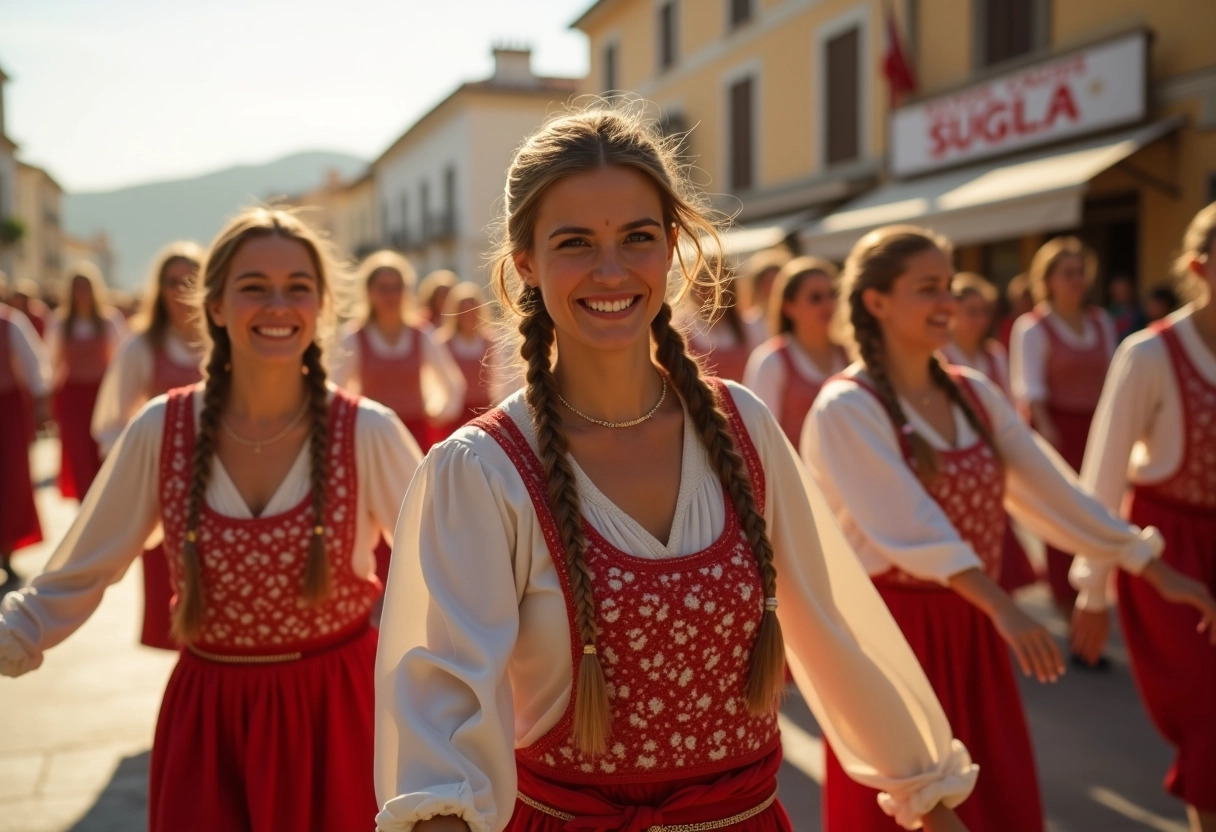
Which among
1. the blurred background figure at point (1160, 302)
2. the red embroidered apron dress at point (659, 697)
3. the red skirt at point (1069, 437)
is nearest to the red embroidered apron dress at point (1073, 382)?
the red skirt at point (1069, 437)

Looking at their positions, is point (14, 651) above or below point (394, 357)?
below

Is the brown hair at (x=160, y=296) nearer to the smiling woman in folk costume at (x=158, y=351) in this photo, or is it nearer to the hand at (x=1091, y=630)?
the smiling woman in folk costume at (x=158, y=351)

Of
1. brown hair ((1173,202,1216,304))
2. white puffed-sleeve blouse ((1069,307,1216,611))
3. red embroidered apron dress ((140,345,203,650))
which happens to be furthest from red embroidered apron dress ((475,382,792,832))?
red embroidered apron dress ((140,345,203,650))

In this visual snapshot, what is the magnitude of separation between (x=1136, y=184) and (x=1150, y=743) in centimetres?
888

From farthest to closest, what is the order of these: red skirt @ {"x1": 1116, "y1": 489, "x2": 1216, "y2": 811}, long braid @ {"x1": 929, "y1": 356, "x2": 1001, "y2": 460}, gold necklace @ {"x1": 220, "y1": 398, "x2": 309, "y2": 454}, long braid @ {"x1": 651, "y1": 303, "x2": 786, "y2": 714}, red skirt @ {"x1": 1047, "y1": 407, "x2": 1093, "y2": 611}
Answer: red skirt @ {"x1": 1047, "y1": 407, "x2": 1093, "y2": 611} < red skirt @ {"x1": 1116, "y1": 489, "x2": 1216, "y2": 811} < long braid @ {"x1": 929, "y1": 356, "x2": 1001, "y2": 460} < gold necklace @ {"x1": 220, "y1": 398, "x2": 309, "y2": 454} < long braid @ {"x1": 651, "y1": 303, "x2": 786, "y2": 714}

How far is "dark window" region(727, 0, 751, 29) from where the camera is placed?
20.3m

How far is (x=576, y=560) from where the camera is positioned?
1.84 meters

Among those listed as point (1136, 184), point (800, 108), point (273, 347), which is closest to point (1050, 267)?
point (273, 347)

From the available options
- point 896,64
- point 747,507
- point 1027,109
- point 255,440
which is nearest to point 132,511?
point 255,440

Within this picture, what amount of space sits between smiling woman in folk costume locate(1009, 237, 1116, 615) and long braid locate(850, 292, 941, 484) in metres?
3.39

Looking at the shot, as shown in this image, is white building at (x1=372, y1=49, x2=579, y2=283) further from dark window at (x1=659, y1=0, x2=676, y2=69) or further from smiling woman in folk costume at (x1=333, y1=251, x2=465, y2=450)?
smiling woman in folk costume at (x1=333, y1=251, x2=465, y2=450)

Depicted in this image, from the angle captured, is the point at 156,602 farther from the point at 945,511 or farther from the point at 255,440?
the point at 945,511

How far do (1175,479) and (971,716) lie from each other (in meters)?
1.29

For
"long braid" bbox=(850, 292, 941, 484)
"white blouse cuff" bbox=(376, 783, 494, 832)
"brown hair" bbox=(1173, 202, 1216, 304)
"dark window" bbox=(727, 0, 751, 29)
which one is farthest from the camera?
"dark window" bbox=(727, 0, 751, 29)
